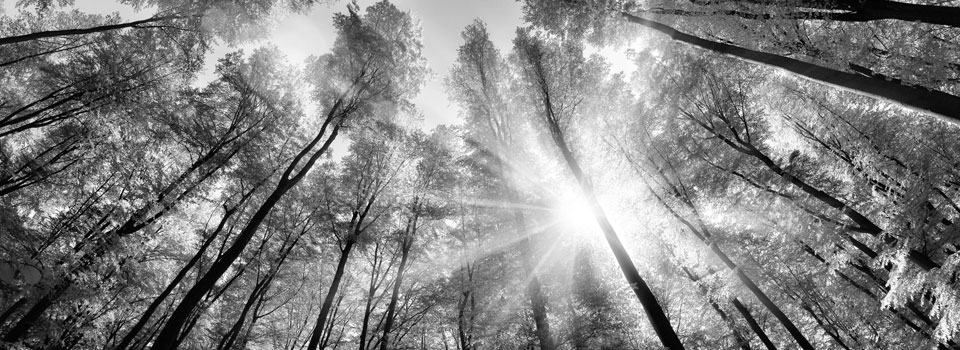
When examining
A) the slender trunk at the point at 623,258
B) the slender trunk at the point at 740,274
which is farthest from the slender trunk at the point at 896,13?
the slender trunk at the point at 740,274

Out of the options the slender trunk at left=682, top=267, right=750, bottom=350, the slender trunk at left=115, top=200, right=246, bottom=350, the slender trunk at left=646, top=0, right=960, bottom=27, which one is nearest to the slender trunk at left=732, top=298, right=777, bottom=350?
the slender trunk at left=682, top=267, right=750, bottom=350

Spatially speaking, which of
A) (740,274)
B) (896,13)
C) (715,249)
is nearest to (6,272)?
(896,13)

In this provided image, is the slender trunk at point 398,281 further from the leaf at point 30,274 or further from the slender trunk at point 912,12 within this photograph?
the slender trunk at point 912,12

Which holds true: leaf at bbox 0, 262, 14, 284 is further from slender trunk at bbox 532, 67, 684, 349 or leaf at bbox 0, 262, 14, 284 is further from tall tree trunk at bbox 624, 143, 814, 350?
tall tree trunk at bbox 624, 143, 814, 350

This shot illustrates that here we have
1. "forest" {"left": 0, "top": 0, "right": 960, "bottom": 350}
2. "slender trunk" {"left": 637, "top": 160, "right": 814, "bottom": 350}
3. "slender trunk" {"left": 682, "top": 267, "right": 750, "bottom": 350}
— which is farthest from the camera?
"slender trunk" {"left": 682, "top": 267, "right": 750, "bottom": 350}

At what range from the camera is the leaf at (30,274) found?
5778 mm

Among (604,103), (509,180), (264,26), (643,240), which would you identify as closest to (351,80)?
(264,26)

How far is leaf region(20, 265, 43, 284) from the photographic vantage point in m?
5.78

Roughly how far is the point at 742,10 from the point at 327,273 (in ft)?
47.3

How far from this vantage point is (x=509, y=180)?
11.3 metres

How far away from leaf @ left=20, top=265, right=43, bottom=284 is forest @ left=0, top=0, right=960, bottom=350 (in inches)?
1.4

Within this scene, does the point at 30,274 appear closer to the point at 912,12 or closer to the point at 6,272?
the point at 6,272

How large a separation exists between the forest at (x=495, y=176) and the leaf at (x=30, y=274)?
0.12ft

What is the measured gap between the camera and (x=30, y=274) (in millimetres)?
5910
